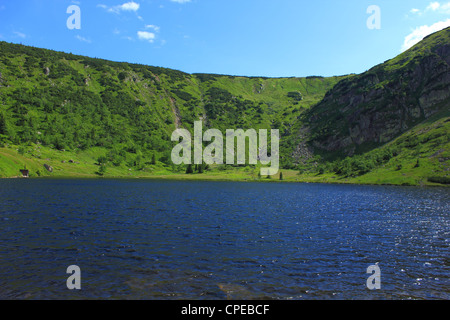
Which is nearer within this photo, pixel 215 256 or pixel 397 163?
pixel 215 256

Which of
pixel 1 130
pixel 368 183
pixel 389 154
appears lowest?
pixel 368 183

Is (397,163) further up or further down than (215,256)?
A: further up

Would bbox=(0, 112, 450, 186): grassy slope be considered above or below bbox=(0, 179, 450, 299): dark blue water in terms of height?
above

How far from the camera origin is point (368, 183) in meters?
153

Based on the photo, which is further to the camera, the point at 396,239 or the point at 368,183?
the point at 368,183

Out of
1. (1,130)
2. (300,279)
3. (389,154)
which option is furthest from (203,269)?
(1,130)

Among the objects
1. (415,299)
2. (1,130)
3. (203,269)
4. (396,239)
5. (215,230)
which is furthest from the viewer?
(1,130)

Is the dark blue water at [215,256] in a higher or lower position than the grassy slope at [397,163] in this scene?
lower

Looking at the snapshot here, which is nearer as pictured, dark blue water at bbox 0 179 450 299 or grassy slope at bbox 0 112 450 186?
dark blue water at bbox 0 179 450 299

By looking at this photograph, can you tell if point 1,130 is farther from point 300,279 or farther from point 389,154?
point 389,154

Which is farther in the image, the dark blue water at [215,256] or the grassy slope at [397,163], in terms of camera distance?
the grassy slope at [397,163]

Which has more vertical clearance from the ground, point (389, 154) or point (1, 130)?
point (1, 130)
